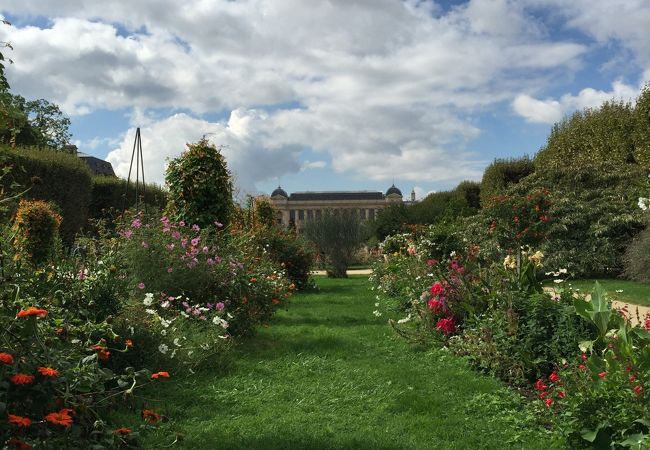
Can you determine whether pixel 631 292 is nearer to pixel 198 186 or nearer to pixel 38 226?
pixel 198 186

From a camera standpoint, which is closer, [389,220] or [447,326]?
[447,326]

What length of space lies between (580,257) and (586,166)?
12.6 feet

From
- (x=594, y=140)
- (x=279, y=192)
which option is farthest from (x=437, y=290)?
(x=279, y=192)

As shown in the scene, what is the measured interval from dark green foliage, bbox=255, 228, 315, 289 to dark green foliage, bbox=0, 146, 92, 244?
4.57m

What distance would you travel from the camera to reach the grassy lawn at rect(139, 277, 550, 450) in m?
3.98

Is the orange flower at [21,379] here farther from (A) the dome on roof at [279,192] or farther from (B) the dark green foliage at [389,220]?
(A) the dome on roof at [279,192]

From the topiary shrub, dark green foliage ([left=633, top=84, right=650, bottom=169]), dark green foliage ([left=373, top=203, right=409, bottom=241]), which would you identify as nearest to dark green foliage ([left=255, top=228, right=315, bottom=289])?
the topiary shrub

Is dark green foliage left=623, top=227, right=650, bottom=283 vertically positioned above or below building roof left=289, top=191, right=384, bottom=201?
below

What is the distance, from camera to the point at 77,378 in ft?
8.95

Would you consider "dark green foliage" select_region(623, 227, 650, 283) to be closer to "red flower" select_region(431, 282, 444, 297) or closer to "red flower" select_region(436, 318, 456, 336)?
"red flower" select_region(431, 282, 444, 297)

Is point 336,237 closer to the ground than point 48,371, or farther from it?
farther from it

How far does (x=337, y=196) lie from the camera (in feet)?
319

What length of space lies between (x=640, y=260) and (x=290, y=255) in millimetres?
8738

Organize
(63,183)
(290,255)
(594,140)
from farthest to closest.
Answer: (594,140), (290,255), (63,183)
